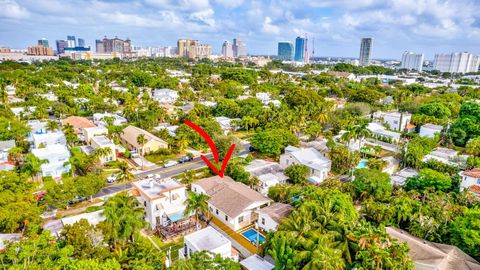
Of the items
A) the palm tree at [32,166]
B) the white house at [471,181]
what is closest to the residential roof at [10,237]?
the palm tree at [32,166]

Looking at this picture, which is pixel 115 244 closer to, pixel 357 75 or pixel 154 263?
pixel 154 263

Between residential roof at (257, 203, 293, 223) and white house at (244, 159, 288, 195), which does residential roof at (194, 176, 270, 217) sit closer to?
residential roof at (257, 203, 293, 223)

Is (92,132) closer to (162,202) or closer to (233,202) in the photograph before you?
(162,202)

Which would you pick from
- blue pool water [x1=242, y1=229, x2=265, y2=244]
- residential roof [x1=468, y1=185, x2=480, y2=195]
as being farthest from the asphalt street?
residential roof [x1=468, y1=185, x2=480, y2=195]

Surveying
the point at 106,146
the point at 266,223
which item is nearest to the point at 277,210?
the point at 266,223

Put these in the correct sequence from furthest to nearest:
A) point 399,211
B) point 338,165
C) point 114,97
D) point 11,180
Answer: point 114,97 < point 338,165 < point 11,180 < point 399,211

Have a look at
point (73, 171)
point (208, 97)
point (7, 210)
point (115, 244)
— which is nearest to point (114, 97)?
point (208, 97)
